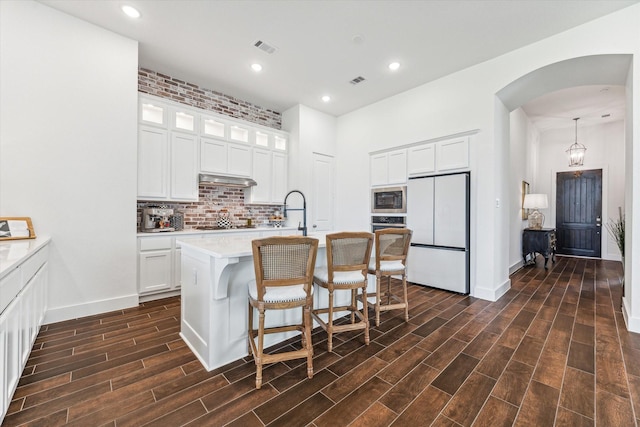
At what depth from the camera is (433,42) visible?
3281 millimetres

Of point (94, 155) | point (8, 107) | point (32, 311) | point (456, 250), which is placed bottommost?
point (32, 311)

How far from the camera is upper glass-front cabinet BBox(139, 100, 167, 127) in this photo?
363 centimetres

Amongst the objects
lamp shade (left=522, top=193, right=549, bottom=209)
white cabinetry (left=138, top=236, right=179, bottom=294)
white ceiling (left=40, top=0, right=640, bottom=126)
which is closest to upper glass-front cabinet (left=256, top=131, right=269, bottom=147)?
white ceiling (left=40, top=0, right=640, bottom=126)

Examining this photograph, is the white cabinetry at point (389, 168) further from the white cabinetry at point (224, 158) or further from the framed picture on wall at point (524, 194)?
the framed picture on wall at point (524, 194)

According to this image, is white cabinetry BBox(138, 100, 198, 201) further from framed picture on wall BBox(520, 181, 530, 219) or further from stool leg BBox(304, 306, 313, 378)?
framed picture on wall BBox(520, 181, 530, 219)

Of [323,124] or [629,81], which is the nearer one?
[629,81]

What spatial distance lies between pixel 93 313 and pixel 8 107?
224cm

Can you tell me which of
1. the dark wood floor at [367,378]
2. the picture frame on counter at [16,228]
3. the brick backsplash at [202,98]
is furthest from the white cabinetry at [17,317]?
the brick backsplash at [202,98]

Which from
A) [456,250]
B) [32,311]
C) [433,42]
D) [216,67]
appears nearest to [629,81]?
[433,42]

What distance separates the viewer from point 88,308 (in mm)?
2969

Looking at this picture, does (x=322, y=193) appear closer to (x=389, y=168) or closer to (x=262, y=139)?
(x=389, y=168)

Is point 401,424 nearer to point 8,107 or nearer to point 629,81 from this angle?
point 629,81

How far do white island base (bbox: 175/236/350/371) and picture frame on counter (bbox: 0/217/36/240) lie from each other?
1563 millimetres

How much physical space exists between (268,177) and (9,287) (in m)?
3.87
